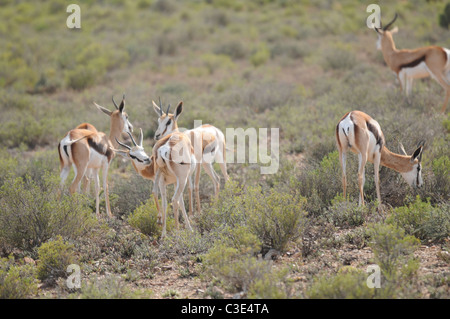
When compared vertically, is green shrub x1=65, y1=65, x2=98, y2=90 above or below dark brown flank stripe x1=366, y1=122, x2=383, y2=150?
above

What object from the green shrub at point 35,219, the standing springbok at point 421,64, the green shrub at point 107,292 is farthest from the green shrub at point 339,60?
the green shrub at point 107,292

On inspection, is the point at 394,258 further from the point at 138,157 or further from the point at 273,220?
the point at 138,157

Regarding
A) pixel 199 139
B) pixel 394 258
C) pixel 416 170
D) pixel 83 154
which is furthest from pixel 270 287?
pixel 83 154

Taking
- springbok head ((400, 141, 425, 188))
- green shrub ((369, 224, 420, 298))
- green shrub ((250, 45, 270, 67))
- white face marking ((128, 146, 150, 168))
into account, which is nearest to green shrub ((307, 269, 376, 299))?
green shrub ((369, 224, 420, 298))

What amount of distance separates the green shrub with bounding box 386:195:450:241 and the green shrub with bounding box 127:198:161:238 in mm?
3350

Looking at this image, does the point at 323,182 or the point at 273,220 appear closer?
the point at 273,220

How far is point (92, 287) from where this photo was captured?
189 inches

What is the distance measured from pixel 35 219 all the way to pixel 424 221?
5.35 meters

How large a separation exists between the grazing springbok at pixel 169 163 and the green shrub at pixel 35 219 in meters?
1.07

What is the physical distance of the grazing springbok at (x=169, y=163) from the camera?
260 inches

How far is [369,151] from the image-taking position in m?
7.27

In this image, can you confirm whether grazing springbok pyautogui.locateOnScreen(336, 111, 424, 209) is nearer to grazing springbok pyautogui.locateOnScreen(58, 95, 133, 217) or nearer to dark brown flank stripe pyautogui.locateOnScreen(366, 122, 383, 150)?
dark brown flank stripe pyautogui.locateOnScreen(366, 122, 383, 150)

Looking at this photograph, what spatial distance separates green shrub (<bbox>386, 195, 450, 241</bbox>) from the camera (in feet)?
19.6

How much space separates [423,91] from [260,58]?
785cm
